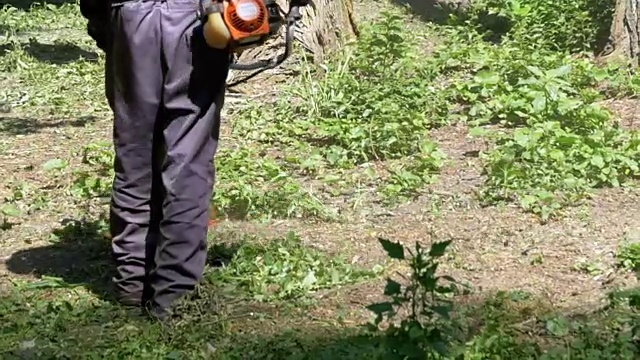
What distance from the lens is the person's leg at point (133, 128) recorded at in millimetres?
4617

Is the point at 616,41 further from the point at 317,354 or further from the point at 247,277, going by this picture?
the point at 317,354

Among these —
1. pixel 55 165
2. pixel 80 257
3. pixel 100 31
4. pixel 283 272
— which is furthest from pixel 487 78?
pixel 100 31

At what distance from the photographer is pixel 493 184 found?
6.23 meters

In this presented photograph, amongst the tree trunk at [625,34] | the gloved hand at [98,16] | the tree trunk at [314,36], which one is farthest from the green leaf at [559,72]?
the gloved hand at [98,16]

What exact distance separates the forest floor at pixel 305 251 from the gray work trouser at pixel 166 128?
212 millimetres

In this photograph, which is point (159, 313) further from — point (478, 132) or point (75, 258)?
point (478, 132)

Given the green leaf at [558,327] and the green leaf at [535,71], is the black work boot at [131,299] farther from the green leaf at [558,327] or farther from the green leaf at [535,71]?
the green leaf at [535,71]

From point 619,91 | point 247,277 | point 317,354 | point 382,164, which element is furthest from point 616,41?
point 317,354

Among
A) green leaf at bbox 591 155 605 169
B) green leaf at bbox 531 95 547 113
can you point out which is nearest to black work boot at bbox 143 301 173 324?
green leaf at bbox 591 155 605 169

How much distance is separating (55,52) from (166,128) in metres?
6.72

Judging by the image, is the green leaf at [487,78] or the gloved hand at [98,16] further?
the green leaf at [487,78]

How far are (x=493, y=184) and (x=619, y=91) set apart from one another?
216 centimetres

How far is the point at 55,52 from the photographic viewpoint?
433 inches

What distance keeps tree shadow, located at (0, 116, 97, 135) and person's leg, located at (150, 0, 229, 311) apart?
12.5ft
